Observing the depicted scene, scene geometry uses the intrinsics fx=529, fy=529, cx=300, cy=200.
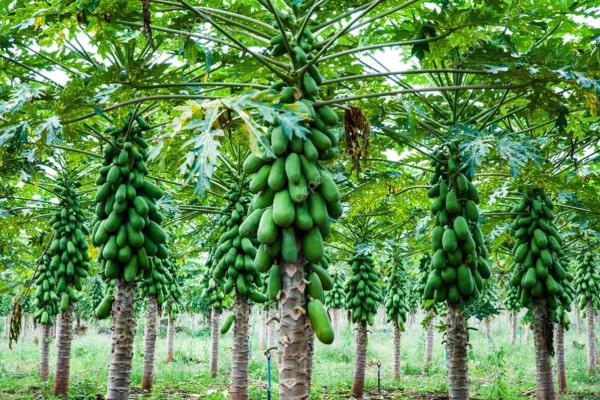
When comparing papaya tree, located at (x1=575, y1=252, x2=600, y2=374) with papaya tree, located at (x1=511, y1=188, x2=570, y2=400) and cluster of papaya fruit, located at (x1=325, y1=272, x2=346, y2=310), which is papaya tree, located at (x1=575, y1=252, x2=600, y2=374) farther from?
papaya tree, located at (x1=511, y1=188, x2=570, y2=400)

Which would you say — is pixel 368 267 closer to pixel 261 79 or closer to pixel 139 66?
pixel 261 79

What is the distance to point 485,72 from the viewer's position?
10.9 feet

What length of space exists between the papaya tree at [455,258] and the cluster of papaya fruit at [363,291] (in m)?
4.93

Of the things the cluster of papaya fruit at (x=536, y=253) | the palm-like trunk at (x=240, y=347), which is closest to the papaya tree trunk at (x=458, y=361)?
the cluster of papaya fruit at (x=536, y=253)

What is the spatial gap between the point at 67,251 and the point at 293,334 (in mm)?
5637

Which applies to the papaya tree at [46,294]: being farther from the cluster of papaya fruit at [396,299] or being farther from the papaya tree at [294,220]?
the cluster of papaya fruit at [396,299]

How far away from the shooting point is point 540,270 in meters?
5.82

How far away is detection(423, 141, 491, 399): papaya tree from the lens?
457cm

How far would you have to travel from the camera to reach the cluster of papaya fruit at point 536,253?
19.1 feet

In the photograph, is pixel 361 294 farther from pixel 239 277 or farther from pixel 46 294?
pixel 46 294

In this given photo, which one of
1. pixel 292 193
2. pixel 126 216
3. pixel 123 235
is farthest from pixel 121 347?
pixel 292 193

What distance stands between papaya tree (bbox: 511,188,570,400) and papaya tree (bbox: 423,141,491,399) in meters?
1.28

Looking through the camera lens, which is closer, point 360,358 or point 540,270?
point 540,270

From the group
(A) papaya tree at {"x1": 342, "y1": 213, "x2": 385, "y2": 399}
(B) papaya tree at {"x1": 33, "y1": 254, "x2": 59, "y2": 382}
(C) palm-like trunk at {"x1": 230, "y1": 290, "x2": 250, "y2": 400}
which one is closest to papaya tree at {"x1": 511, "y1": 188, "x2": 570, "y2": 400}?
(C) palm-like trunk at {"x1": 230, "y1": 290, "x2": 250, "y2": 400}
